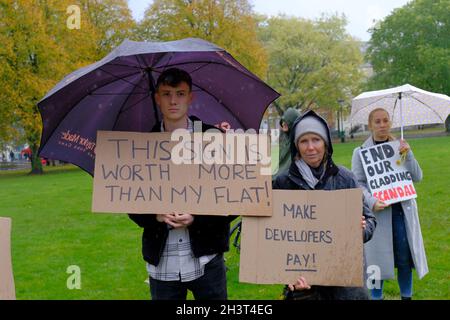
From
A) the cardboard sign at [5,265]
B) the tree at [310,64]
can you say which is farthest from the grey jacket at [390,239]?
the tree at [310,64]

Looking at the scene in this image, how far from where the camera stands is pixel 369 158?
5.04 m

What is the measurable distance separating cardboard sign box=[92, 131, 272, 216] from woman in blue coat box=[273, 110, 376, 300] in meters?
0.22

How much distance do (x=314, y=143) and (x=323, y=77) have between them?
49.5 m

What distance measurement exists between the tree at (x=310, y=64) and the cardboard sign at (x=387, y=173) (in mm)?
46530

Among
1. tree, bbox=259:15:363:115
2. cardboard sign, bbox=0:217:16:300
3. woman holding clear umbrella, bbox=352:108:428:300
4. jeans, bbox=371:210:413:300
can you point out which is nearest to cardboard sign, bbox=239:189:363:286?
cardboard sign, bbox=0:217:16:300

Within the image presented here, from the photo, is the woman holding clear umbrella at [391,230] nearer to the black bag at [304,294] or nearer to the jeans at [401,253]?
the jeans at [401,253]

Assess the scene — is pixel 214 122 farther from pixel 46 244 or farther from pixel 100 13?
pixel 100 13

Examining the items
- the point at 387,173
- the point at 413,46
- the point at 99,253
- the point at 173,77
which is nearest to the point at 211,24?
the point at 413,46

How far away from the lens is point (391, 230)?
505 cm

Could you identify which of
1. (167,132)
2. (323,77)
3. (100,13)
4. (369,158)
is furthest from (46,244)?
(323,77)

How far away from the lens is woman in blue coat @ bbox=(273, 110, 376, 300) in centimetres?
324

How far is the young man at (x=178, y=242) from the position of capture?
3.17 metres

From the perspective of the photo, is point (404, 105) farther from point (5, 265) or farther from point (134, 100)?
point (5, 265)

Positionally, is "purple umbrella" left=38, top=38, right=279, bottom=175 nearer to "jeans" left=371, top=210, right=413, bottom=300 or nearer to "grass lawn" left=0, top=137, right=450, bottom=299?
"jeans" left=371, top=210, right=413, bottom=300
